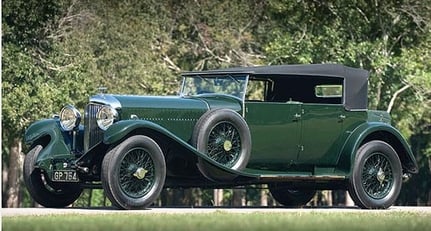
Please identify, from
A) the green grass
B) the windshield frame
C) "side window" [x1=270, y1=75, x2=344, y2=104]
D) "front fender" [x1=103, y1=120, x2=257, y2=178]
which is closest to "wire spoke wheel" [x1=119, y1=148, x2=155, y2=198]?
"front fender" [x1=103, y1=120, x2=257, y2=178]

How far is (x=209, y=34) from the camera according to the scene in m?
37.4

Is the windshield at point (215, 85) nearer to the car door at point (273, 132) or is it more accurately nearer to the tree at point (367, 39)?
the car door at point (273, 132)

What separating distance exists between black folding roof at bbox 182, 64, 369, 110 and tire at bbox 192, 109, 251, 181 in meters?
1.30

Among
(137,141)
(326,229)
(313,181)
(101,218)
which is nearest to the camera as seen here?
(326,229)

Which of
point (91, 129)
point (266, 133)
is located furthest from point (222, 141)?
point (91, 129)

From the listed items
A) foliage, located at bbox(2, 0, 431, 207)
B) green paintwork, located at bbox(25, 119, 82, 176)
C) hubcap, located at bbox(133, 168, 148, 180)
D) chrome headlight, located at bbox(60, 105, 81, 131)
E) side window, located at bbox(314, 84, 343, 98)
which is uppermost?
foliage, located at bbox(2, 0, 431, 207)

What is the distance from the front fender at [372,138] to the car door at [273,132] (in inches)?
30.9

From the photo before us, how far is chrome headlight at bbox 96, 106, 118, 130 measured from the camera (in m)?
14.3

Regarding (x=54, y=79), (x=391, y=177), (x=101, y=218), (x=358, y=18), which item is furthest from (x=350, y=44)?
(x=101, y=218)

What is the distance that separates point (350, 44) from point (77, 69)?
26.6 ft

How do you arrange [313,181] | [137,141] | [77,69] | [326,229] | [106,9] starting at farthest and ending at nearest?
[106,9] → [77,69] → [313,181] → [137,141] → [326,229]

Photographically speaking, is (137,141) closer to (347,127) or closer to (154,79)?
(347,127)

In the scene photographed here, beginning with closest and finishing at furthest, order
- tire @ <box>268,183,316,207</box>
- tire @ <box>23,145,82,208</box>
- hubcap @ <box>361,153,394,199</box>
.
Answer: tire @ <box>23,145,82,208</box> < hubcap @ <box>361,153,394,199</box> < tire @ <box>268,183,316,207</box>

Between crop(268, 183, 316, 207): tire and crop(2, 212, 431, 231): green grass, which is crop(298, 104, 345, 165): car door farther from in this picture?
crop(2, 212, 431, 231): green grass
